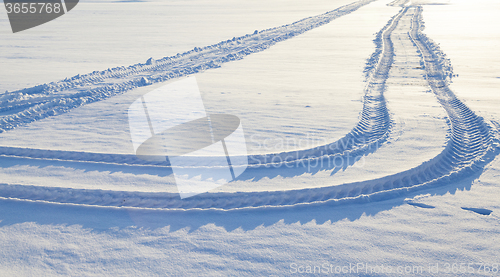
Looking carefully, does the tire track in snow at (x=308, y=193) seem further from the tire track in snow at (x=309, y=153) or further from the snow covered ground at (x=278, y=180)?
the tire track in snow at (x=309, y=153)

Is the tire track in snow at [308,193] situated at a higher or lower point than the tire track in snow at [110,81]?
lower

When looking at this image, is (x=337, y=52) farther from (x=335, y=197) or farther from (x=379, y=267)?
(x=379, y=267)

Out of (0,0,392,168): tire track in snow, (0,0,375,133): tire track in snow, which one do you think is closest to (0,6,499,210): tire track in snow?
(0,0,392,168): tire track in snow

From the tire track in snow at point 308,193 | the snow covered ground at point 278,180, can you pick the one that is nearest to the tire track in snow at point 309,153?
the snow covered ground at point 278,180

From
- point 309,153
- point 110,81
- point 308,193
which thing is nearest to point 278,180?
point 308,193

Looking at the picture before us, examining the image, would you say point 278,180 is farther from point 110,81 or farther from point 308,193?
point 110,81
